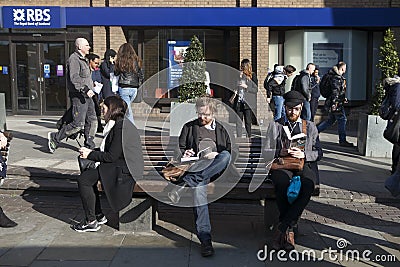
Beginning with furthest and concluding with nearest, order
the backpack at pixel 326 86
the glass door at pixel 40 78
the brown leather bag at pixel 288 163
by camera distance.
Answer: the glass door at pixel 40 78
the backpack at pixel 326 86
the brown leather bag at pixel 288 163

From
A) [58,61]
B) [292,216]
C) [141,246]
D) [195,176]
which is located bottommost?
[141,246]

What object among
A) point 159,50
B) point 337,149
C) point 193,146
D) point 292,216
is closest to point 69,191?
point 193,146

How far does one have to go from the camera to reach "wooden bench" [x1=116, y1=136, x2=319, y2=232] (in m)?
5.01

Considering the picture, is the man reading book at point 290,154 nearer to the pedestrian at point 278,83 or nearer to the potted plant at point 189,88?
the potted plant at point 189,88

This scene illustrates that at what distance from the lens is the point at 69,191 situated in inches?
268

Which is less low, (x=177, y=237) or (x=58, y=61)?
(x=58, y=61)

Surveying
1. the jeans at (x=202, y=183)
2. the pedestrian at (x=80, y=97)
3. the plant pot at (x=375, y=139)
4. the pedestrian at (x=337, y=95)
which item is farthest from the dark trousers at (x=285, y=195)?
the pedestrian at (x=337, y=95)

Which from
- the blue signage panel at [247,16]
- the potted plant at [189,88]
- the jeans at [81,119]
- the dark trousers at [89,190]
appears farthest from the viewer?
the blue signage panel at [247,16]

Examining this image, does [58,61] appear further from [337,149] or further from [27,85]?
[337,149]

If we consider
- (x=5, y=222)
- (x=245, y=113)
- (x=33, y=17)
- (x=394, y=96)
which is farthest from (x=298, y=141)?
(x=33, y=17)

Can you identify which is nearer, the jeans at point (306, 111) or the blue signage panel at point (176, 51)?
the jeans at point (306, 111)

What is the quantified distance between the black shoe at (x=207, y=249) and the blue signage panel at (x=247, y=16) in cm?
975

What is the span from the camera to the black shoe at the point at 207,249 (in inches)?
184

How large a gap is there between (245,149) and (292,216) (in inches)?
53.6
